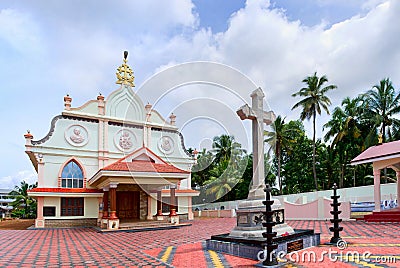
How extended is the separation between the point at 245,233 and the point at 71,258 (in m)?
4.21

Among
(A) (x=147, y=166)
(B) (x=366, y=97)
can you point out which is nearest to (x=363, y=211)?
(B) (x=366, y=97)

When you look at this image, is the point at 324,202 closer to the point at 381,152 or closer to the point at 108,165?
the point at 381,152

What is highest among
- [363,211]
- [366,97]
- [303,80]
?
[303,80]

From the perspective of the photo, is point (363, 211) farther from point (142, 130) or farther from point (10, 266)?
point (10, 266)

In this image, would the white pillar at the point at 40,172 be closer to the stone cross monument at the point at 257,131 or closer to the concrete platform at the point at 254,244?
the concrete platform at the point at 254,244

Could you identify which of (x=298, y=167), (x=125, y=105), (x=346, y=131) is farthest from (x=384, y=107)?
(x=125, y=105)

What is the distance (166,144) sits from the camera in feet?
→ 72.3

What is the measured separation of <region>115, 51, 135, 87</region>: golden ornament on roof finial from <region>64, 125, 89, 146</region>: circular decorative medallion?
402 centimetres

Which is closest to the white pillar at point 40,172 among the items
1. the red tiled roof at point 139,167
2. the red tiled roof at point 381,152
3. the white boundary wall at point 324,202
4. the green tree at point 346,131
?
the red tiled roof at point 139,167

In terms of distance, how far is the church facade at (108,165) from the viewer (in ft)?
54.1

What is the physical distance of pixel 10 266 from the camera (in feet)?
22.2

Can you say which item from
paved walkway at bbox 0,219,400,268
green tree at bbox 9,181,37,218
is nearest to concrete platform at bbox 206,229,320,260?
paved walkway at bbox 0,219,400,268

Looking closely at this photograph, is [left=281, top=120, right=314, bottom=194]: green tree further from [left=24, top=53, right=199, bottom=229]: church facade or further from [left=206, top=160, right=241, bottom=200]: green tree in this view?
[left=24, top=53, right=199, bottom=229]: church facade

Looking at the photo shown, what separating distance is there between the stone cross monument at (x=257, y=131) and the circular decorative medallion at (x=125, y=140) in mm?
13626
